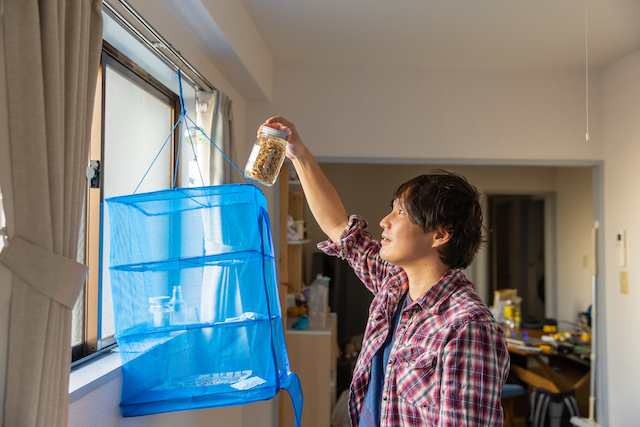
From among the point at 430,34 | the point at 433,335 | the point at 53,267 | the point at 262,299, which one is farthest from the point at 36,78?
the point at 430,34

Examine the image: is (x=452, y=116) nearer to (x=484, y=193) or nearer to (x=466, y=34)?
(x=466, y=34)

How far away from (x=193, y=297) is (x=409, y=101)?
2295mm

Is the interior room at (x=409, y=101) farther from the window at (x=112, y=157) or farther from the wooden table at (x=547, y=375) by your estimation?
the wooden table at (x=547, y=375)

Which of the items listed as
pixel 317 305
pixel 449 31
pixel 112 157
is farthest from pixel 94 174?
pixel 317 305

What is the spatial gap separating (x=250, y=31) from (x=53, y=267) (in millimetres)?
1947

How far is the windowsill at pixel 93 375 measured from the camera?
1261 millimetres

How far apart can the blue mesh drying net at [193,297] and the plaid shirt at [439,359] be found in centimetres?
33

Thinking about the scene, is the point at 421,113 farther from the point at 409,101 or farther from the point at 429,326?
the point at 429,326

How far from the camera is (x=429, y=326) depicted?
3.80 feet

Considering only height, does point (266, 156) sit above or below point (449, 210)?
above

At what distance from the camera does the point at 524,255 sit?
15.3 feet

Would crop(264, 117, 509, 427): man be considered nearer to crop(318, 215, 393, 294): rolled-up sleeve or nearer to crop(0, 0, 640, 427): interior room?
crop(318, 215, 393, 294): rolled-up sleeve

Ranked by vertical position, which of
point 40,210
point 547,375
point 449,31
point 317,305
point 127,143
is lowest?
point 547,375

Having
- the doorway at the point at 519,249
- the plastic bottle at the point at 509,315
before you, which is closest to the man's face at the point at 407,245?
the plastic bottle at the point at 509,315
